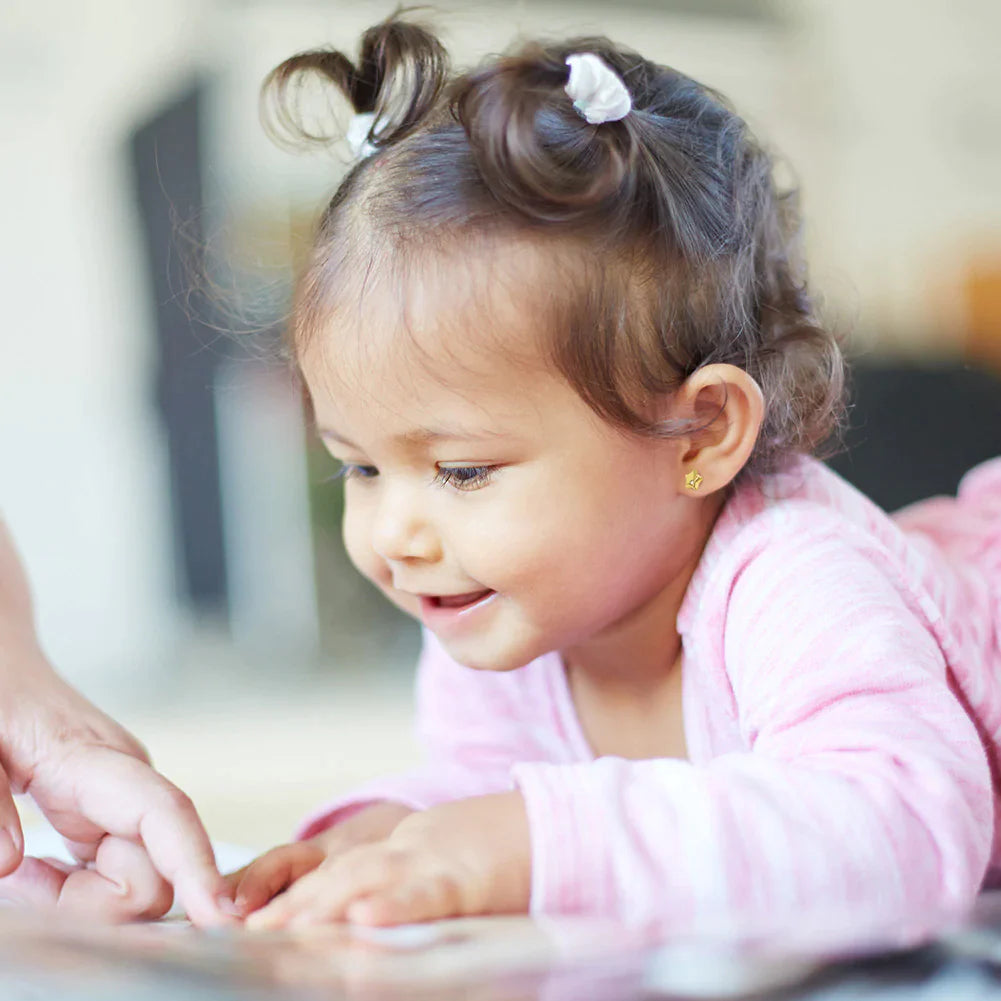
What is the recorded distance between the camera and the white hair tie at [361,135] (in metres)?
0.79

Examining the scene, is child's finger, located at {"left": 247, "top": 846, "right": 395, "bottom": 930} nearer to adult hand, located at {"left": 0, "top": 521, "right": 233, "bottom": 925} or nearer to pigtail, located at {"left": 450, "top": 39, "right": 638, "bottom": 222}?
adult hand, located at {"left": 0, "top": 521, "right": 233, "bottom": 925}

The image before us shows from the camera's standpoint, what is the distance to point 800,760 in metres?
0.58

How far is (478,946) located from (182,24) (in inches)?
95.5

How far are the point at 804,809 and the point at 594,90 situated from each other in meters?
0.40

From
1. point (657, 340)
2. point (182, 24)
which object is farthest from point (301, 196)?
point (657, 340)

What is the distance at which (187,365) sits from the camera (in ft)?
8.23

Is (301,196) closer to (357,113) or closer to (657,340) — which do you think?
(357,113)

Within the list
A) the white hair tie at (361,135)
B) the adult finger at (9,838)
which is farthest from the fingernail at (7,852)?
the white hair tie at (361,135)

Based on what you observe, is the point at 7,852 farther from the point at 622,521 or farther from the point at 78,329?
the point at 78,329

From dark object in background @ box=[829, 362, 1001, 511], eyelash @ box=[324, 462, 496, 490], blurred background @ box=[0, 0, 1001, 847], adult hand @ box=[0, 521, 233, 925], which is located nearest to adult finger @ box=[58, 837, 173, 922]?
adult hand @ box=[0, 521, 233, 925]

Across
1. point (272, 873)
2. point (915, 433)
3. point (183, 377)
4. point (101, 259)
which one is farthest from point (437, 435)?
point (101, 259)

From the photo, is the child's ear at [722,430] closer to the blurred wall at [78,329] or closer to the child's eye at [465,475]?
the child's eye at [465,475]

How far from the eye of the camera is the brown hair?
69cm

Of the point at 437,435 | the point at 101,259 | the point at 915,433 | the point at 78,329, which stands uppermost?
the point at 437,435
